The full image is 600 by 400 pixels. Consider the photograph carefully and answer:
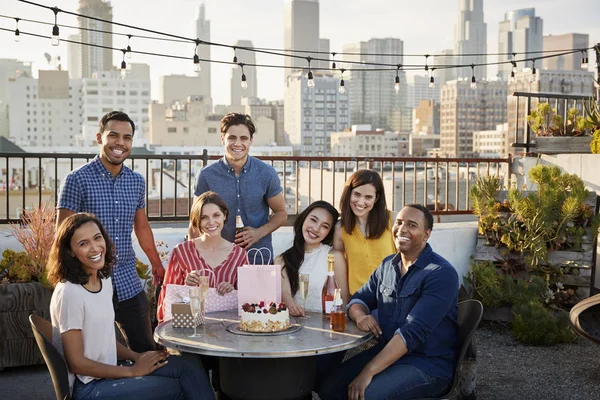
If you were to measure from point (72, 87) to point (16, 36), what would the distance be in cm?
14724

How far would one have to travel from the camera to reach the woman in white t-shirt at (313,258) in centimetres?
405

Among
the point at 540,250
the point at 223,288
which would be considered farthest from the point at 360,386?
the point at 540,250

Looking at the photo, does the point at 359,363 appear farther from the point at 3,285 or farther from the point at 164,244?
the point at 164,244

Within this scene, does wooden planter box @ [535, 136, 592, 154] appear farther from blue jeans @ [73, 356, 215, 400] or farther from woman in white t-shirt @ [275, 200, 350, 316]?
blue jeans @ [73, 356, 215, 400]

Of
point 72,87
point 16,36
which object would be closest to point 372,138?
point 72,87

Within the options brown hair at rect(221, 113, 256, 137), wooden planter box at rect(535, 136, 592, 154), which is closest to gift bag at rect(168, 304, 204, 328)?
brown hair at rect(221, 113, 256, 137)

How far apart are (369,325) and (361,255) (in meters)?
0.90

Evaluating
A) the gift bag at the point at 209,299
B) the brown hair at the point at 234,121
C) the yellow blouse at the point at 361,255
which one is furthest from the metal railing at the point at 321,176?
the yellow blouse at the point at 361,255

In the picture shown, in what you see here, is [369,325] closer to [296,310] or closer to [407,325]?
[407,325]

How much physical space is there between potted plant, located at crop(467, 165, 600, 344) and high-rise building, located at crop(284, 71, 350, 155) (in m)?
147

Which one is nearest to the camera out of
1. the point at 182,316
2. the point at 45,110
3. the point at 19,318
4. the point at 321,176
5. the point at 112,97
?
the point at 182,316

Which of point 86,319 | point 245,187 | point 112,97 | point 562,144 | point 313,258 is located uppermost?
point 112,97

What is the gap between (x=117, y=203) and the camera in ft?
12.6

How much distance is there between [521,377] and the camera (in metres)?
5.09
